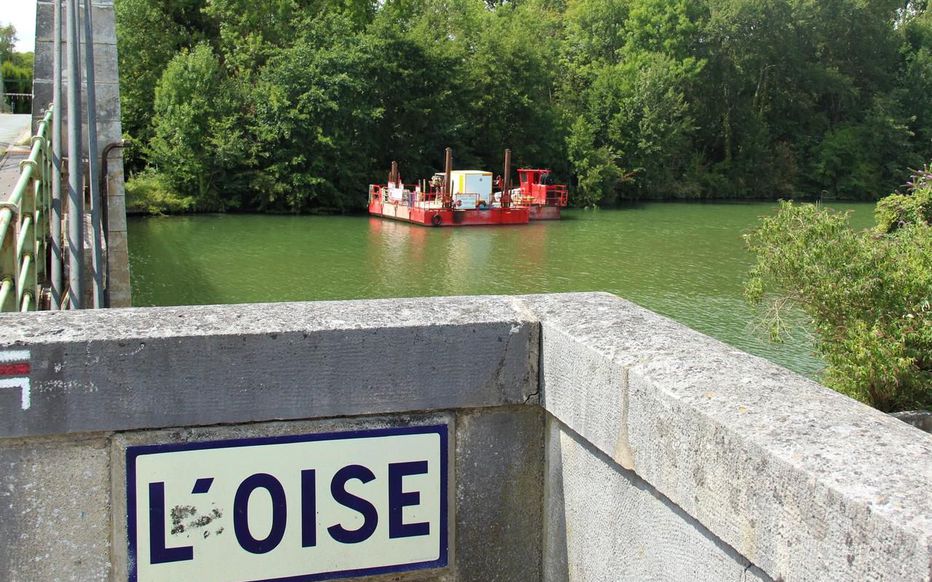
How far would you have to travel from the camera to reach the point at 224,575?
241 centimetres

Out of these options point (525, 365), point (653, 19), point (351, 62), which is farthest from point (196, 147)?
point (525, 365)

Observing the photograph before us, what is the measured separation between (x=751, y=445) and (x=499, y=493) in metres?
0.98

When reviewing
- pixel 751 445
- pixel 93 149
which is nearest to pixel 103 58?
pixel 93 149

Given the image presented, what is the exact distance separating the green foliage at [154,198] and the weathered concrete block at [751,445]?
3846 centimetres

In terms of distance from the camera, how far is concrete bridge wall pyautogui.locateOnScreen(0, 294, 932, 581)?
184cm

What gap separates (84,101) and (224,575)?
363 inches

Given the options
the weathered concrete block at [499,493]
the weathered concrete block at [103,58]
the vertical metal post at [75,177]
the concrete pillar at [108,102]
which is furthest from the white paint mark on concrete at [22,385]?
the weathered concrete block at [103,58]

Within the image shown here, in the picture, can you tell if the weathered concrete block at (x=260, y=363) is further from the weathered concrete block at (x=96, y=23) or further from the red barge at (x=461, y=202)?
the red barge at (x=461, y=202)

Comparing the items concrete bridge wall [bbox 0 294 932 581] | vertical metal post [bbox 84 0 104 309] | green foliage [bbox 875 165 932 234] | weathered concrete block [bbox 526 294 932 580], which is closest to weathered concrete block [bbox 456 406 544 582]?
concrete bridge wall [bbox 0 294 932 581]

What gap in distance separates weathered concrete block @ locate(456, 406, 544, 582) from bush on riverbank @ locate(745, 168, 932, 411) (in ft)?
25.2

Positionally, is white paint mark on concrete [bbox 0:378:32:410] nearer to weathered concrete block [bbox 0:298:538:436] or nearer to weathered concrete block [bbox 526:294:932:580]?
weathered concrete block [bbox 0:298:538:436]

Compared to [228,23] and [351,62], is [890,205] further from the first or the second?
[228,23]

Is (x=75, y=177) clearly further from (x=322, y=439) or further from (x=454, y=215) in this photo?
(x=454, y=215)

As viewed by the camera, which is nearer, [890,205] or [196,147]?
[890,205]
